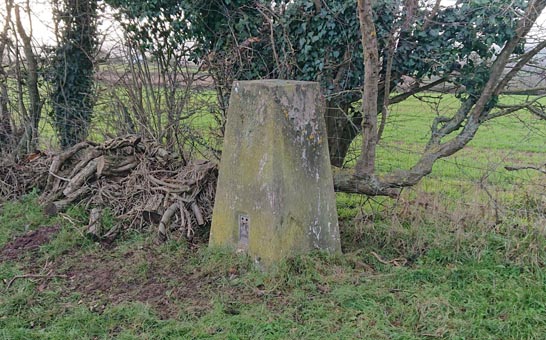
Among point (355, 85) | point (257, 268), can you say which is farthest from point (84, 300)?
point (355, 85)

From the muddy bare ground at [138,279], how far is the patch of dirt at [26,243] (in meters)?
0.01

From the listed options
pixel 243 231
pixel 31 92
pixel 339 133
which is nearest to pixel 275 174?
pixel 243 231

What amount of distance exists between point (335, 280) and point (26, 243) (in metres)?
3.38

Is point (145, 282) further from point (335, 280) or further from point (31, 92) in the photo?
point (31, 92)

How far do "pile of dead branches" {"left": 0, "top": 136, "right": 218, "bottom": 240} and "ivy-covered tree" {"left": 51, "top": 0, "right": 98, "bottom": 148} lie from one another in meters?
1.40

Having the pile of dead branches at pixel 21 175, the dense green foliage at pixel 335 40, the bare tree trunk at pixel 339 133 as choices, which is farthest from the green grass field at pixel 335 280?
the dense green foliage at pixel 335 40

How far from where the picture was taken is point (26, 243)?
522 cm

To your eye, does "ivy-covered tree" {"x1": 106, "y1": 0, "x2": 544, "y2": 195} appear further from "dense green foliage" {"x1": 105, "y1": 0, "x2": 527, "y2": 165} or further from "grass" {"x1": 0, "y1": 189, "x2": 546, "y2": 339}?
"grass" {"x1": 0, "y1": 189, "x2": 546, "y2": 339}

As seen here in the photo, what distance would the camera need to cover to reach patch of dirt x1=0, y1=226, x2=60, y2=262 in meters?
4.99

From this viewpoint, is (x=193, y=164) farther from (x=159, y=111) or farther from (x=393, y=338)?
(x=393, y=338)

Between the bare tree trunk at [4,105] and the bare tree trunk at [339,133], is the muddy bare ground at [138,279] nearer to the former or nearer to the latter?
the bare tree trunk at [339,133]

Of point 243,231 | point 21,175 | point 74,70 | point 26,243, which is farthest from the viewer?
point 74,70

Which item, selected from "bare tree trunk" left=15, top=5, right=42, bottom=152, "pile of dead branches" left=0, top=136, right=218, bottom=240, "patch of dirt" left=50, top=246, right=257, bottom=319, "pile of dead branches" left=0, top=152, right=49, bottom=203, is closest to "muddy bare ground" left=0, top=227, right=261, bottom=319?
"patch of dirt" left=50, top=246, right=257, bottom=319

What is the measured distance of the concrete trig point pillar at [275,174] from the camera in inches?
172
